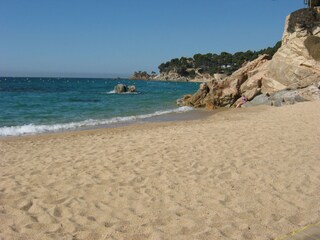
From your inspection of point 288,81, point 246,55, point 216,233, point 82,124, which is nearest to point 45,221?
point 216,233

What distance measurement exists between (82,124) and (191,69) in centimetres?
12335

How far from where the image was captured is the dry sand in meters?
4.43

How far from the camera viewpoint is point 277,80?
25984mm

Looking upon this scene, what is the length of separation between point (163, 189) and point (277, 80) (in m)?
22.9

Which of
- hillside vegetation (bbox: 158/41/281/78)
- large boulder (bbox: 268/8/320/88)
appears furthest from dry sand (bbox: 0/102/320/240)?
hillside vegetation (bbox: 158/41/281/78)

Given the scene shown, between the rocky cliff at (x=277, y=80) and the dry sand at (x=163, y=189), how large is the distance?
15.3m

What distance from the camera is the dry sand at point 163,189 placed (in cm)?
443

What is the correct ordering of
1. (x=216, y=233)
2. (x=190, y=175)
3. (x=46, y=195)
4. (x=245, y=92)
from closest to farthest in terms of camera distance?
(x=216, y=233), (x=46, y=195), (x=190, y=175), (x=245, y=92)

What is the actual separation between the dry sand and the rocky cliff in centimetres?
1527

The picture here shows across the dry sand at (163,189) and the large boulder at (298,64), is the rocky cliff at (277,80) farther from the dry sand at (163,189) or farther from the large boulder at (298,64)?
the dry sand at (163,189)

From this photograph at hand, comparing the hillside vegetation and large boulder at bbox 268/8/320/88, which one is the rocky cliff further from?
the hillside vegetation

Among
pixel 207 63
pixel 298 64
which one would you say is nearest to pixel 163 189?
pixel 298 64

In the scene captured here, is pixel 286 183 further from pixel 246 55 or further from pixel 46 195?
pixel 246 55

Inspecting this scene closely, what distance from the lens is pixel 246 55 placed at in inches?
4301
